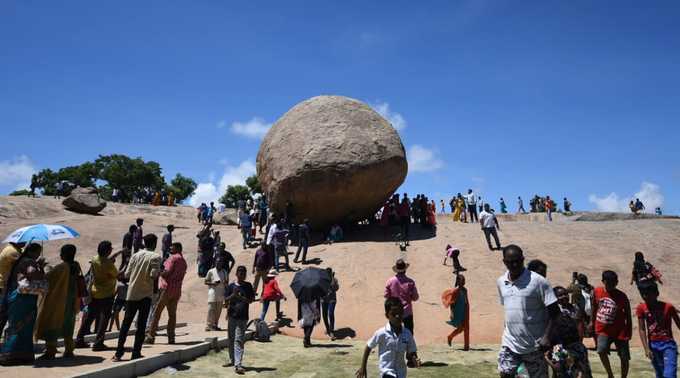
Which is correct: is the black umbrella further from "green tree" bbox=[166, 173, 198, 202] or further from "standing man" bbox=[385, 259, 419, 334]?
"green tree" bbox=[166, 173, 198, 202]

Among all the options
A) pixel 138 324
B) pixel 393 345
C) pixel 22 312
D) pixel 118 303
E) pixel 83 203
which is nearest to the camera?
pixel 393 345

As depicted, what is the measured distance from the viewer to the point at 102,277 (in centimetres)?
630

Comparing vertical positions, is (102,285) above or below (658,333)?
above

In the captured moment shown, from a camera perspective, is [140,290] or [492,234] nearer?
[140,290]

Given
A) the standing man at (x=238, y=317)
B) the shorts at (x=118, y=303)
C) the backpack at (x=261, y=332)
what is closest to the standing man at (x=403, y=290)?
the standing man at (x=238, y=317)

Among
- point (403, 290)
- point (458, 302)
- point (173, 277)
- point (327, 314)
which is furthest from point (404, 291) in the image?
point (173, 277)

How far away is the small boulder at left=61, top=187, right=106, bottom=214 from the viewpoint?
77.6ft

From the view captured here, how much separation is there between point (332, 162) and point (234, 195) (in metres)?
40.7

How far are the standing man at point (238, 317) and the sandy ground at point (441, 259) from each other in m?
3.38

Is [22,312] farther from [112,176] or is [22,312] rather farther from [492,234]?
[112,176]

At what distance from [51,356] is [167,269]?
197 centimetres

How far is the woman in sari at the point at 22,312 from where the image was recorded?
5.46 metres

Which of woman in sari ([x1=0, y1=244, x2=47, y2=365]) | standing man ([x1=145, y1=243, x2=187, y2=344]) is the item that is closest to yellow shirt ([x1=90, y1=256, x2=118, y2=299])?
woman in sari ([x1=0, y1=244, x2=47, y2=365])

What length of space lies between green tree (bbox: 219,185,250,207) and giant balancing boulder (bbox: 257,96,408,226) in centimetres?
3744
